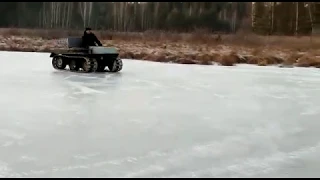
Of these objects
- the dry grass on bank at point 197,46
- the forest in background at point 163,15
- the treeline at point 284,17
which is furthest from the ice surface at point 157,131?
the forest in background at point 163,15

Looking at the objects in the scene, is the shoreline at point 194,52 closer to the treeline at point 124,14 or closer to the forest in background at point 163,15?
the forest in background at point 163,15

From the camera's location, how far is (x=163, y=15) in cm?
3828

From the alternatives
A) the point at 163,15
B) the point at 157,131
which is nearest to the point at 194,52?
the point at 157,131

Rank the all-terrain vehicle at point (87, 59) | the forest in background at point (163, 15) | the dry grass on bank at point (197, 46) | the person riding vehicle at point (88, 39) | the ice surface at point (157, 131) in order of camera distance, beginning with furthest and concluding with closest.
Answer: the forest in background at point (163, 15), the dry grass on bank at point (197, 46), the person riding vehicle at point (88, 39), the all-terrain vehicle at point (87, 59), the ice surface at point (157, 131)

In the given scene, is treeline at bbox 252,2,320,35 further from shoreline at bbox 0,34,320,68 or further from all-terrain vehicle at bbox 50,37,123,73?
all-terrain vehicle at bbox 50,37,123,73

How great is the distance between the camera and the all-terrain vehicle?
10.2m

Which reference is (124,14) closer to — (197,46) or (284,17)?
(284,17)

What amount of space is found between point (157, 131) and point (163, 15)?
114 ft

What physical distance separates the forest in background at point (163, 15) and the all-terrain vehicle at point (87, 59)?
2127 cm

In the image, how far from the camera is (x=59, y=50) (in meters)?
11.1

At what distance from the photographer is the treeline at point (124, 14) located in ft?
116

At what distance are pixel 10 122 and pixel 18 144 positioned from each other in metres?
0.90

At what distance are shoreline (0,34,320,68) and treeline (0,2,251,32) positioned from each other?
15.6m

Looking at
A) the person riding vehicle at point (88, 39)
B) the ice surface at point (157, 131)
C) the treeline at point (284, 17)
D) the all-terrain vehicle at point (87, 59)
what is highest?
the treeline at point (284, 17)
